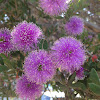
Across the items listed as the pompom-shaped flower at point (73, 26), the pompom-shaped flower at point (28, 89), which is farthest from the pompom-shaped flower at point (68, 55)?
the pompom-shaped flower at point (73, 26)

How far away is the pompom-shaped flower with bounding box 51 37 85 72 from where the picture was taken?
96 cm

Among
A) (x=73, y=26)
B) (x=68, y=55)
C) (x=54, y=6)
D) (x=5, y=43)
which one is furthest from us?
(x=73, y=26)

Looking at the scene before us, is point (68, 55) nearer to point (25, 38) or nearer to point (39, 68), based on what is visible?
point (39, 68)

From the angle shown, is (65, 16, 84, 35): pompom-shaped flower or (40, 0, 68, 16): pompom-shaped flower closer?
(40, 0, 68, 16): pompom-shaped flower

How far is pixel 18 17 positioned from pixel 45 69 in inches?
52.2

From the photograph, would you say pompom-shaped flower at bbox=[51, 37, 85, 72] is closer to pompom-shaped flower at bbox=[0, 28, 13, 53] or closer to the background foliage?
the background foliage

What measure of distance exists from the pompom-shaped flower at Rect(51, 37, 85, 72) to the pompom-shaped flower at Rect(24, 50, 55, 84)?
0.05m

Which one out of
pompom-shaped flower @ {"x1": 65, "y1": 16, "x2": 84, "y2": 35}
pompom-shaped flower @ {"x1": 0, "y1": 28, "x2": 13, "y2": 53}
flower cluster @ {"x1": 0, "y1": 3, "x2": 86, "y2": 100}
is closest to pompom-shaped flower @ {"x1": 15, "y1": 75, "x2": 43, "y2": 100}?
flower cluster @ {"x1": 0, "y1": 3, "x2": 86, "y2": 100}

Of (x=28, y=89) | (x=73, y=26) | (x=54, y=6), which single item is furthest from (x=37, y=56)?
(x=73, y=26)

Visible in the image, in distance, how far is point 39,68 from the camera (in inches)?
38.4

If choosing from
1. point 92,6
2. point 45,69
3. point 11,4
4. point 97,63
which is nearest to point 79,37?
point 97,63

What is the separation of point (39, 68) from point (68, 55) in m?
0.21

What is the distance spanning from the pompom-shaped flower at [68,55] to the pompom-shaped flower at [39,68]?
0.05 m

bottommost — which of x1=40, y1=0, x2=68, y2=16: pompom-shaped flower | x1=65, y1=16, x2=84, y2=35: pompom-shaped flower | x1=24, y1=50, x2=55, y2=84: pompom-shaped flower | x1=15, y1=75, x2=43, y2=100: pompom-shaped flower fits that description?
x1=15, y1=75, x2=43, y2=100: pompom-shaped flower
